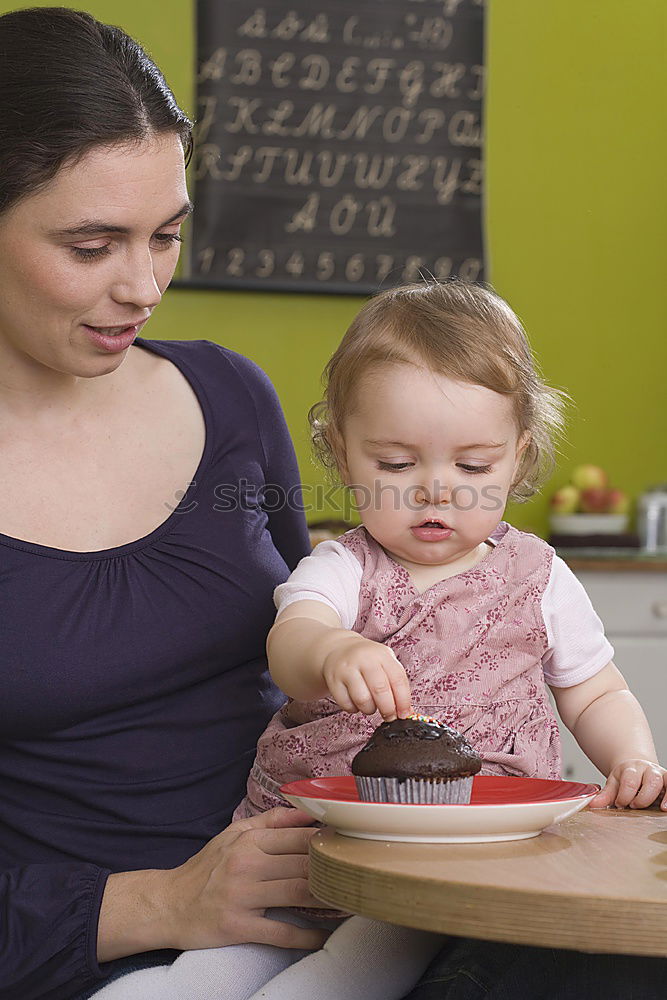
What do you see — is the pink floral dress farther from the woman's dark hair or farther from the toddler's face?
the woman's dark hair

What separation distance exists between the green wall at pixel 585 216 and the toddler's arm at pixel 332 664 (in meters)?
2.46

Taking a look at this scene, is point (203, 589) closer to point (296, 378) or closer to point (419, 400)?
point (419, 400)

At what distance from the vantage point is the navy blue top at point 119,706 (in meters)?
1.23

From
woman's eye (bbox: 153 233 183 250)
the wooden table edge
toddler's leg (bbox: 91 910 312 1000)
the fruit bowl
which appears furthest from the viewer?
the fruit bowl

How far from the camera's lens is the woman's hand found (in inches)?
43.5

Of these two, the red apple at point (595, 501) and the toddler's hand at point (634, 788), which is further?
the red apple at point (595, 501)

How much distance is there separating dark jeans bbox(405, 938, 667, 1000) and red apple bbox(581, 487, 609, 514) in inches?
101

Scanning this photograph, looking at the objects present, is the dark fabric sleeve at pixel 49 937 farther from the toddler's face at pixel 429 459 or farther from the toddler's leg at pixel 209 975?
the toddler's face at pixel 429 459

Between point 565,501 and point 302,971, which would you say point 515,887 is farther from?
point 565,501

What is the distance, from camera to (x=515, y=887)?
0.74 meters

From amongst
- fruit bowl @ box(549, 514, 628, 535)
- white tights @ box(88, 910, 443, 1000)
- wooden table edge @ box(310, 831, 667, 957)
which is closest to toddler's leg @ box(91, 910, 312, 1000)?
white tights @ box(88, 910, 443, 1000)

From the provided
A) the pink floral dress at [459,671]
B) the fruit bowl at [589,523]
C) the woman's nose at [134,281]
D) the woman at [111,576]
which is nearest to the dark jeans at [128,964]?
the woman at [111,576]

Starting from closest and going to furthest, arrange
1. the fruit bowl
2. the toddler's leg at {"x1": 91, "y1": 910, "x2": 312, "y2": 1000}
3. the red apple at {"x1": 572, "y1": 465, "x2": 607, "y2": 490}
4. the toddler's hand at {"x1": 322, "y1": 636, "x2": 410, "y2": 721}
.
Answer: the toddler's hand at {"x1": 322, "y1": 636, "x2": 410, "y2": 721} < the toddler's leg at {"x1": 91, "y1": 910, "x2": 312, "y2": 1000} < the fruit bowl < the red apple at {"x1": 572, "y1": 465, "x2": 607, "y2": 490}

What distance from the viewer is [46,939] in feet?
3.83
